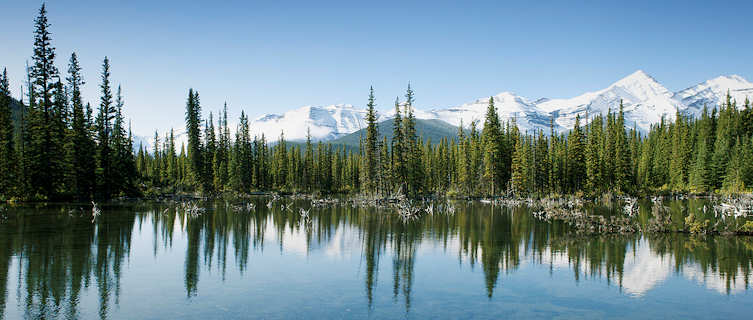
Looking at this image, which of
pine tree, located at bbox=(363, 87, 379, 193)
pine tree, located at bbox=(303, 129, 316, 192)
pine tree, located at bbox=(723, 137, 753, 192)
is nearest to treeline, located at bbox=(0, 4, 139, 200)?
pine tree, located at bbox=(363, 87, 379, 193)

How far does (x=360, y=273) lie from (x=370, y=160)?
58434 millimetres

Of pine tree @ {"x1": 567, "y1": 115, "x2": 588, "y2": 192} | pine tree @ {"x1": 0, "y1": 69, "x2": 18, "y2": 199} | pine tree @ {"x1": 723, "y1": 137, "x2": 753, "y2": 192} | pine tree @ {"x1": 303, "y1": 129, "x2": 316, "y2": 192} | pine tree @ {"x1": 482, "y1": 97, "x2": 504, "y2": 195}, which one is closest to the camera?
pine tree @ {"x1": 0, "y1": 69, "x2": 18, "y2": 199}

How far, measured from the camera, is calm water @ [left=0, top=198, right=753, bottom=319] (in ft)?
52.4

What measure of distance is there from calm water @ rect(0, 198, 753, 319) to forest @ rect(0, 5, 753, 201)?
20.8 meters

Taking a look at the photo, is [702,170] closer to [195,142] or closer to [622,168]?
[622,168]

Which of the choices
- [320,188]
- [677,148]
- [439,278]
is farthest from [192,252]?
[677,148]

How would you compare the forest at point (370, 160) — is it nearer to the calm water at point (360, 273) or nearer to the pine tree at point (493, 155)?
the pine tree at point (493, 155)

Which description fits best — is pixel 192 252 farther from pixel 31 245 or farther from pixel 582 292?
pixel 582 292

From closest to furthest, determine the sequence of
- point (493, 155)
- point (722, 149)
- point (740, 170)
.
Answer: point (740, 170) → point (722, 149) → point (493, 155)

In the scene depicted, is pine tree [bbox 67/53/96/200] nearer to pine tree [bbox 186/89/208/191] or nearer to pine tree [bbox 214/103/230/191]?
pine tree [bbox 186/89/208/191]

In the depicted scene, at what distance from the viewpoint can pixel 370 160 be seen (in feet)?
264

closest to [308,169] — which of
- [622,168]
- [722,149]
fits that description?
[622,168]

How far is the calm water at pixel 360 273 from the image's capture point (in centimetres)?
1598

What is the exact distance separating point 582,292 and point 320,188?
96.1 metres
